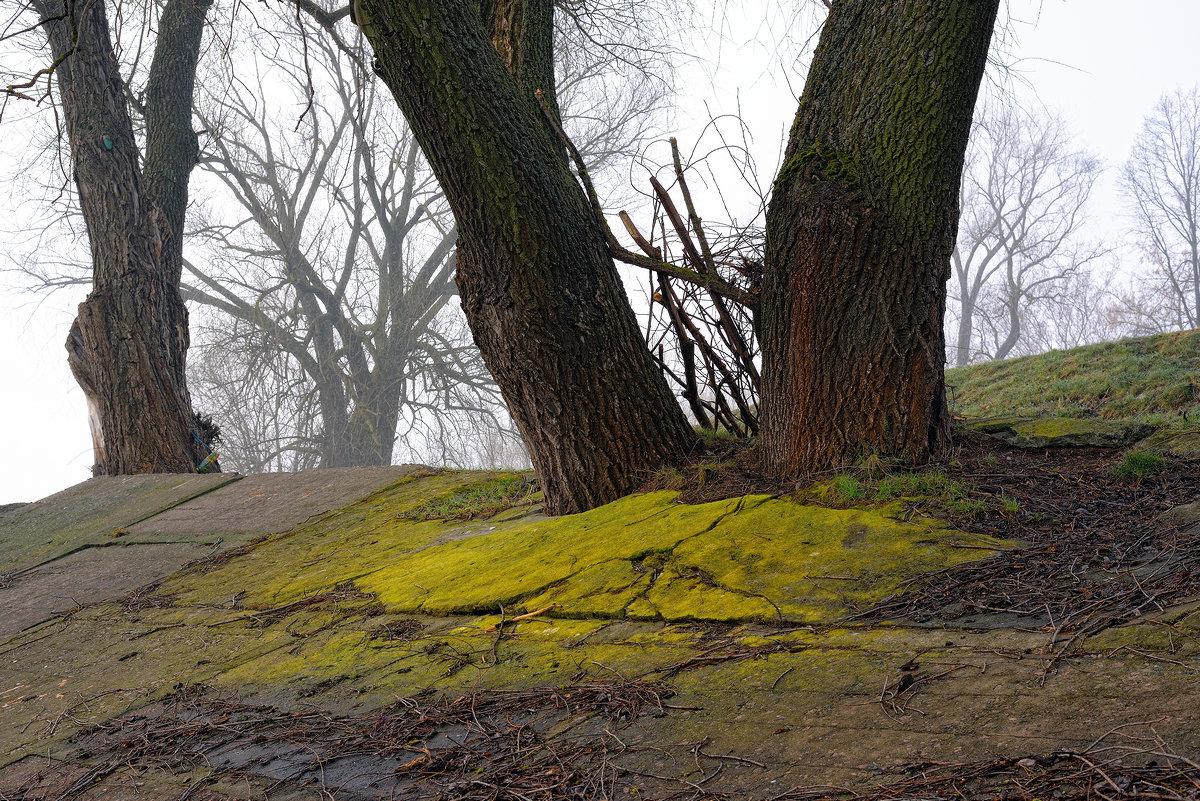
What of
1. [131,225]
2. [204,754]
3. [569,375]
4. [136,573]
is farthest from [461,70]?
[131,225]

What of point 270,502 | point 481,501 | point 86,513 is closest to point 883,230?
point 481,501

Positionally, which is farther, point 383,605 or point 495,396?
point 495,396

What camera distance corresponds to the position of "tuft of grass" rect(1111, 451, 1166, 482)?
3.39 m

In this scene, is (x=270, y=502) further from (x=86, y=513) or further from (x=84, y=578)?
Answer: (x=86, y=513)

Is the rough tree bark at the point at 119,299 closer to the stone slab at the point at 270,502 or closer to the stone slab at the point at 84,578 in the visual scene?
the stone slab at the point at 270,502

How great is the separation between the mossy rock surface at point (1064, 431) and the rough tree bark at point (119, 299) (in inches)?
305

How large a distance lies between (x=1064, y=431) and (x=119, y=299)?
861 cm

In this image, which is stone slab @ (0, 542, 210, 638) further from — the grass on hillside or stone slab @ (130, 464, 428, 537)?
the grass on hillside

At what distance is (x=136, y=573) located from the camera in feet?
17.4

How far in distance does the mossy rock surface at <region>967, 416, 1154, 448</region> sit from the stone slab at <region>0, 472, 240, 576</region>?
20.8 feet

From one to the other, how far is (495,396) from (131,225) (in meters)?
11.7

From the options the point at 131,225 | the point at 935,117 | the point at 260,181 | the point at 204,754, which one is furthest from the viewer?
the point at 260,181

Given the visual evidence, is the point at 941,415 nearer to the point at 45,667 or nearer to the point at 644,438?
the point at 644,438

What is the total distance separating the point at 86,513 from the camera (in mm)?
6953
